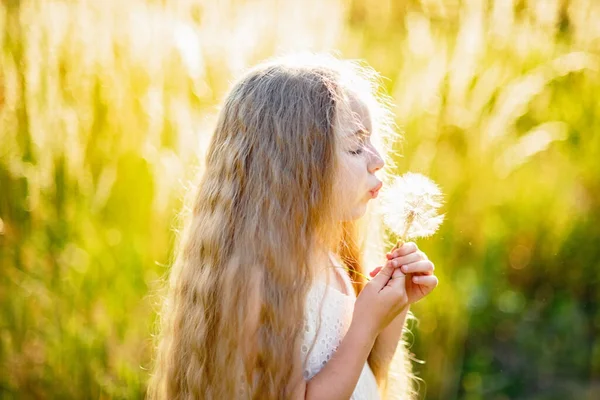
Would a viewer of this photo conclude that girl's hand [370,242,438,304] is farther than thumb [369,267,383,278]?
No

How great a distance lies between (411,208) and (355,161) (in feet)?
0.58

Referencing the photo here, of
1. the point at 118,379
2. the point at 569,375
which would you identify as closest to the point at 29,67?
the point at 118,379

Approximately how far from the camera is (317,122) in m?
1.77

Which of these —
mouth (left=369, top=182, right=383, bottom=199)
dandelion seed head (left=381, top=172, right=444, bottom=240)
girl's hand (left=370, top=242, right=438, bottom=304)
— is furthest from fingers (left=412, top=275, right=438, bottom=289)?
mouth (left=369, top=182, right=383, bottom=199)

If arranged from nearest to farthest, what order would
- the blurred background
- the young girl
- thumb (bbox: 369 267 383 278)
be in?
the young girl < thumb (bbox: 369 267 383 278) < the blurred background

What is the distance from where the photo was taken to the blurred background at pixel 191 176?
9.25 feet

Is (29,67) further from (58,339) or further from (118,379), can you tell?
(118,379)

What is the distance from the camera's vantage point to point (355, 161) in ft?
5.82

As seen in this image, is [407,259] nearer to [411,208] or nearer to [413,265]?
[413,265]

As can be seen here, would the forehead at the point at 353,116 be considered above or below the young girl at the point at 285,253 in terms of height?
above

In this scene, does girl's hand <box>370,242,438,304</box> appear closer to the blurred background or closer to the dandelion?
the dandelion

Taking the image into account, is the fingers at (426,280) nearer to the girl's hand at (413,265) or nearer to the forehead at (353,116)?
the girl's hand at (413,265)

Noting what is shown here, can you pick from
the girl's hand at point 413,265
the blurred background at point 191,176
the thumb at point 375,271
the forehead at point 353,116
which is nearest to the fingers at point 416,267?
the girl's hand at point 413,265

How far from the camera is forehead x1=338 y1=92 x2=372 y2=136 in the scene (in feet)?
5.80
